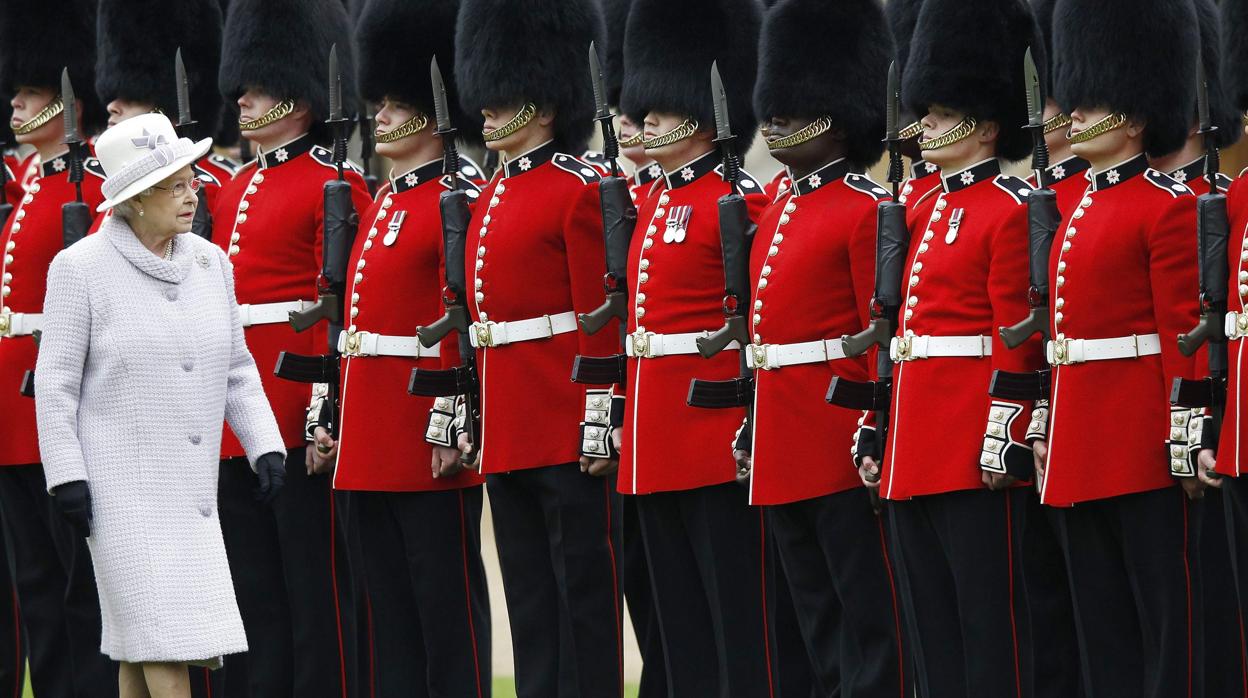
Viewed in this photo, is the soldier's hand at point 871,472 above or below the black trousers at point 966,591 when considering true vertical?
above

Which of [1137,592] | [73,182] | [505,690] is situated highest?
[73,182]

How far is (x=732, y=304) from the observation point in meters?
6.32

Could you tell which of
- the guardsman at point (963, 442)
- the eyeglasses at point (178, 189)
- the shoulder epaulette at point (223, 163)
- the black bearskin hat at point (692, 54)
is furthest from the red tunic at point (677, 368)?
the shoulder epaulette at point (223, 163)

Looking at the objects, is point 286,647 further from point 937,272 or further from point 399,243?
point 937,272

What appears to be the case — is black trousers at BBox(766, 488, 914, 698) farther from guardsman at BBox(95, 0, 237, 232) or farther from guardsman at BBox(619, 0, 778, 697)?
guardsman at BBox(95, 0, 237, 232)

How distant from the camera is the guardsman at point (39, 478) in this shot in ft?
Result: 24.9

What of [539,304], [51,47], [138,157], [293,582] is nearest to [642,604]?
[293,582]

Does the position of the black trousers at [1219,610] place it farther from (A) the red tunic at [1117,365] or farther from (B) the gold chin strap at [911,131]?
(B) the gold chin strap at [911,131]

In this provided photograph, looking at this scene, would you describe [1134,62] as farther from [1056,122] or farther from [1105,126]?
[1056,122]

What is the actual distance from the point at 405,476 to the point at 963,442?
1846 mm

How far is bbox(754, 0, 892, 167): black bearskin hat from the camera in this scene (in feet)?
21.0

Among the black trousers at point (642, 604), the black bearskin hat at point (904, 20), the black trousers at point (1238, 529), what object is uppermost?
the black bearskin hat at point (904, 20)

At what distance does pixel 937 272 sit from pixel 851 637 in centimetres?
102

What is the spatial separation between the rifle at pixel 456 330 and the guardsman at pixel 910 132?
1.29 metres
